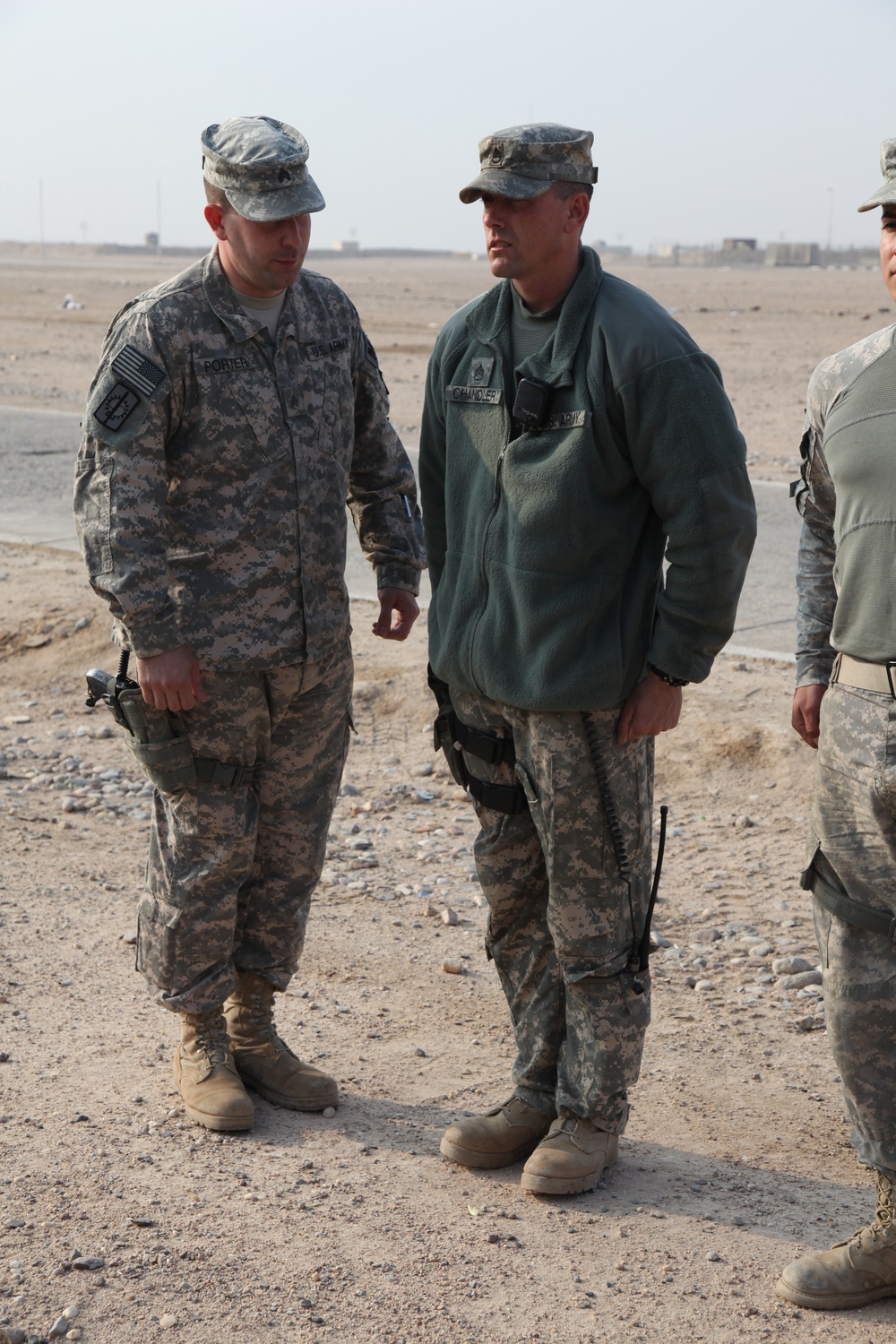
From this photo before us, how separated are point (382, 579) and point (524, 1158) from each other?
1475 mm

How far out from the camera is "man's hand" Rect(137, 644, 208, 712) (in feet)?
11.1

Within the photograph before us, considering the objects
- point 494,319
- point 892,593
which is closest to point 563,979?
point 892,593

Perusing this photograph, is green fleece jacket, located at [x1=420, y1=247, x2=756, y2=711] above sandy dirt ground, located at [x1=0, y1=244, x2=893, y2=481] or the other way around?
above

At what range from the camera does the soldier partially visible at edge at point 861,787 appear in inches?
107

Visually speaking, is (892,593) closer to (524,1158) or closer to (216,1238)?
(524,1158)

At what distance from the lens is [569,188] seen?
10.0 feet

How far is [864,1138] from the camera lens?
291 cm

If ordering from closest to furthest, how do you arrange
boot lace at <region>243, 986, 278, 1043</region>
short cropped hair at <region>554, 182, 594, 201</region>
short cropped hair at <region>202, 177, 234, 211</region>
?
short cropped hair at <region>554, 182, 594, 201</region>
short cropped hair at <region>202, 177, 234, 211</region>
boot lace at <region>243, 986, 278, 1043</region>

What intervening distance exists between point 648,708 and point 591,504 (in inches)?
17.4

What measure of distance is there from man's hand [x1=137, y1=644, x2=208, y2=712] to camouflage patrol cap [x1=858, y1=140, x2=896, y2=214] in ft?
5.69

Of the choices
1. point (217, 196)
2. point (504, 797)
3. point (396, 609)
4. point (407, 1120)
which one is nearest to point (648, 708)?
point (504, 797)

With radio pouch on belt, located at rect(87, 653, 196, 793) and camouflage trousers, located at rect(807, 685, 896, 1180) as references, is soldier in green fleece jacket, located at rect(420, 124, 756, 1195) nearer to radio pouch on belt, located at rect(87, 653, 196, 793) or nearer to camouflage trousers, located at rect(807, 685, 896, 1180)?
camouflage trousers, located at rect(807, 685, 896, 1180)

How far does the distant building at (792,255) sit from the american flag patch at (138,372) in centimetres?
9544

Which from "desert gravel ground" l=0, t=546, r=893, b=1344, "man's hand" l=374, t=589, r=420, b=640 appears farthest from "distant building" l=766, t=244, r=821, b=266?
"man's hand" l=374, t=589, r=420, b=640
